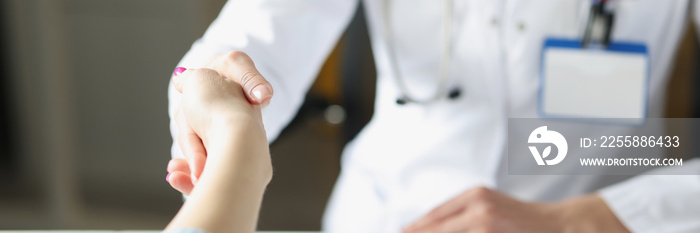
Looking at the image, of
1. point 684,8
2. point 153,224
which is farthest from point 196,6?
point 684,8

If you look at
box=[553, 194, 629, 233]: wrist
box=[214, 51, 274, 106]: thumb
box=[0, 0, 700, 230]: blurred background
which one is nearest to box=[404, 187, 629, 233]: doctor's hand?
box=[553, 194, 629, 233]: wrist

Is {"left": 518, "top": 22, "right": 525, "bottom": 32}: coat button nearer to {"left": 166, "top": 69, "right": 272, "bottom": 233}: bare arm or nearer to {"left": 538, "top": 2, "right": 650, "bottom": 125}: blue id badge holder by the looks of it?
{"left": 538, "top": 2, "right": 650, "bottom": 125}: blue id badge holder

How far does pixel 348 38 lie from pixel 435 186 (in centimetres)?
35

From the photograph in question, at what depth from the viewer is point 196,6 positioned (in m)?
1.81

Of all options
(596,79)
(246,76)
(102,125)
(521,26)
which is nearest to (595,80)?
(596,79)

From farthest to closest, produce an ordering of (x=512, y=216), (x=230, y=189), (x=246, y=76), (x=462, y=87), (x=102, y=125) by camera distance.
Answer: (x=102, y=125), (x=462, y=87), (x=512, y=216), (x=246, y=76), (x=230, y=189)

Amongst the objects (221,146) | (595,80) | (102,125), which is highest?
(221,146)

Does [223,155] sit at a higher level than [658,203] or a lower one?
higher

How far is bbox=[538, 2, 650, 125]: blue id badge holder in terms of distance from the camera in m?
0.83

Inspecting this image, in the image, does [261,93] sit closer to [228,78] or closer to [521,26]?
[228,78]

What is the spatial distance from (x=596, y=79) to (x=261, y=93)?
46cm

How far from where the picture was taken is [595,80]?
84 cm

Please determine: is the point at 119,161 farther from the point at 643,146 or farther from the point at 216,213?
the point at 216,213

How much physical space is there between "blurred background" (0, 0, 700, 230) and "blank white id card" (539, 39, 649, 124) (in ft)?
2.80
